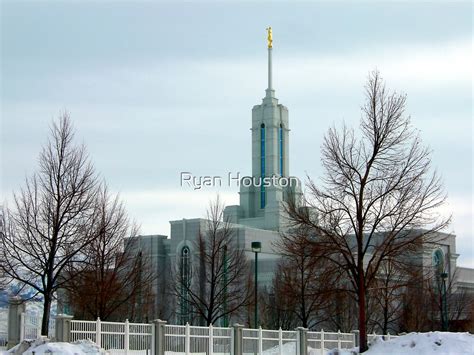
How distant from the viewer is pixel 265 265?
77.9m

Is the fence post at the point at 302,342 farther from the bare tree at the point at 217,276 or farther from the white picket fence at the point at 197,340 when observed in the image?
the bare tree at the point at 217,276

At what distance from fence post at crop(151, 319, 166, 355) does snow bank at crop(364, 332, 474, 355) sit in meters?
6.92

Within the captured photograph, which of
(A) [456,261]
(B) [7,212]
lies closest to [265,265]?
(A) [456,261]

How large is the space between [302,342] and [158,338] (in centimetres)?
757

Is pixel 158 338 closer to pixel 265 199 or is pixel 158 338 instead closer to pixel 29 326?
pixel 29 326

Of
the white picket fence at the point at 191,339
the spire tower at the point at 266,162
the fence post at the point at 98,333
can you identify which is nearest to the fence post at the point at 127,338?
the white picket fence at the point at 191,339

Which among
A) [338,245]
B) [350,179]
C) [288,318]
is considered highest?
[350,179]

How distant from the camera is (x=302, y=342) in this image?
28500 mm

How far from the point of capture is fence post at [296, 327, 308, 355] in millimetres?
28406

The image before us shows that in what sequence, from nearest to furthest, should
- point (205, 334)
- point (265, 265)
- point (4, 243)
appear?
1. point (205, 334)
2. point (4, 243)
3. point (265, 265)

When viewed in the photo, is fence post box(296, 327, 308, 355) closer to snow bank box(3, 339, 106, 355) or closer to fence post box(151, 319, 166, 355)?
fence post box(151, 319, 166, 355)

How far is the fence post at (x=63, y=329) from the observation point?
2033cm

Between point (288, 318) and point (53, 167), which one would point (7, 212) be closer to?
point (53, 167)

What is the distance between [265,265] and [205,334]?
53.8m
